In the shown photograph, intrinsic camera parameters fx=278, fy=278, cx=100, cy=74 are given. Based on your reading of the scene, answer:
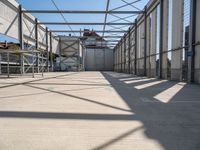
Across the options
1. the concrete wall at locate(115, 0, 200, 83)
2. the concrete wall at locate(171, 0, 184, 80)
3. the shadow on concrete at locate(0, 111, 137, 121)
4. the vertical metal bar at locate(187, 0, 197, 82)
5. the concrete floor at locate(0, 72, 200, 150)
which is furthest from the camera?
the concrete wall at locate(171, 0, 184, 80)

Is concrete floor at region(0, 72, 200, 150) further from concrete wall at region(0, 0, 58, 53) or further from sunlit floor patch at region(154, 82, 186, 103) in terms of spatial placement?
concrete wall at region(0, 0, 58, 53)

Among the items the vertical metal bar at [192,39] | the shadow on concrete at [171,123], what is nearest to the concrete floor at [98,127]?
the shadow on concrete at [171,123]

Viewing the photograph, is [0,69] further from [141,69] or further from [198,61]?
[198,61]

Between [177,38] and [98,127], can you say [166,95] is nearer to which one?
[98,127]

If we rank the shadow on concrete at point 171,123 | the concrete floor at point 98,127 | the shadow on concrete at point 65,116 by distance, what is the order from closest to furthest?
the concrete floor at point 98,127, the shadow on concrete at point 171,123, the shadow on concrete at point 65,116

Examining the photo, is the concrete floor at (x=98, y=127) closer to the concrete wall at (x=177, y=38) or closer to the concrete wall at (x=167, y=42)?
the concrete wall at (x=167, y=42)

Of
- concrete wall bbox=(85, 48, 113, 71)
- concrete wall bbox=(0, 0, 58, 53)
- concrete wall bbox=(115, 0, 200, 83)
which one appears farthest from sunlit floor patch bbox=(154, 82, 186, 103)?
concrete wall bbox=(85, 48, 113, 71)

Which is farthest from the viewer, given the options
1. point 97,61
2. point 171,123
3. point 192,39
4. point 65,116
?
point 97,61

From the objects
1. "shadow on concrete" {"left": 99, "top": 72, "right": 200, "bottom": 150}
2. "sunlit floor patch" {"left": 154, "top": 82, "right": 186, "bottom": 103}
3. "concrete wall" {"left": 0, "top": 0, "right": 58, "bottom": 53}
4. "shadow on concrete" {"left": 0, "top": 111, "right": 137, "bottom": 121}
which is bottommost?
"shadow on concrete" {"left": 99, "top": 72, "right": 200, "bottom": 150}

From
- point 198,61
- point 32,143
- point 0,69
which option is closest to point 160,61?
point 198,61

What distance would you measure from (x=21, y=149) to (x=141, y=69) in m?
24.6

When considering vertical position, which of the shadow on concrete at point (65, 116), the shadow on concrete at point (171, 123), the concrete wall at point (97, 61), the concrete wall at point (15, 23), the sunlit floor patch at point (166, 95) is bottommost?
the shadow on concrete at point (171, 123)

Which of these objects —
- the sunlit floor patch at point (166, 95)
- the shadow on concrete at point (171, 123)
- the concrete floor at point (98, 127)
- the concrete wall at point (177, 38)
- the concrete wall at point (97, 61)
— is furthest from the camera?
the concrete wall at point (97, 61)

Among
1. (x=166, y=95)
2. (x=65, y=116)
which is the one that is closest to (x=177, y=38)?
(x=166, y=95)
